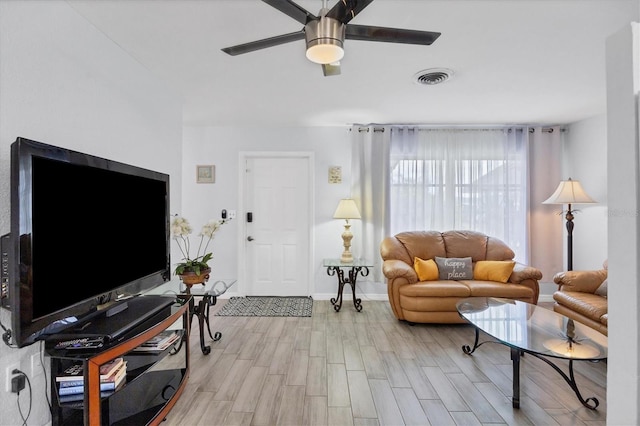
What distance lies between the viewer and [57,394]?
4.71 ft

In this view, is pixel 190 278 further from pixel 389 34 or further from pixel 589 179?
pixel 589 179

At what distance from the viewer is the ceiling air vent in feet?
8.22

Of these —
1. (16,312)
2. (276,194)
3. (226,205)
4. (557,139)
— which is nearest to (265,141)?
(276,194)

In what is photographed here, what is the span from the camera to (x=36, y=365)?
61.1 inches

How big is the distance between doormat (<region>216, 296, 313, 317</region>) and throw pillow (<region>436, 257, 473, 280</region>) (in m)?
1.65

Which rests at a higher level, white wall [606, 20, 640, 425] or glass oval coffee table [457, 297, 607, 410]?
white wall [606, 20, 640, 425]

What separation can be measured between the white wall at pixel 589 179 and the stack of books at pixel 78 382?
4891 mm

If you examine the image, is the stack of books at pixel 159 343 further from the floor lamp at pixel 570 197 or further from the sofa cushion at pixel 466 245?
the floor lamp at pixel 570 197

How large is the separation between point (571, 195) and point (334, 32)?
12.4ft

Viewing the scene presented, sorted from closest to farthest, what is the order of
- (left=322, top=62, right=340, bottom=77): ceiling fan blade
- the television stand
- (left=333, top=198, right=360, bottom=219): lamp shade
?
the television stand → (left=322, top=62, right=340, bottom=77): ceiling fan blade → (left=333, top=198, right=360, bottom=219): lamp shade

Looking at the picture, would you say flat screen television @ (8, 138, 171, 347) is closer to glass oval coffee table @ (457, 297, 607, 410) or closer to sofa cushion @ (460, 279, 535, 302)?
glass oval coffee table @ (457, 297, 607, 410)

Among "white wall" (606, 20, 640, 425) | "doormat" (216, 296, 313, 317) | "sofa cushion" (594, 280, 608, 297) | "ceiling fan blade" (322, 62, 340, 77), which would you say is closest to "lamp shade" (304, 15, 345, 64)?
"ceiling fan blade" (322, 62, 340, 77)

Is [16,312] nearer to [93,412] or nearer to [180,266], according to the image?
[93,412]

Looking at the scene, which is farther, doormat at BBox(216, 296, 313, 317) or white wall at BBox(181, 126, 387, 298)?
white wall at BBox(181, 126, 387, 298)
